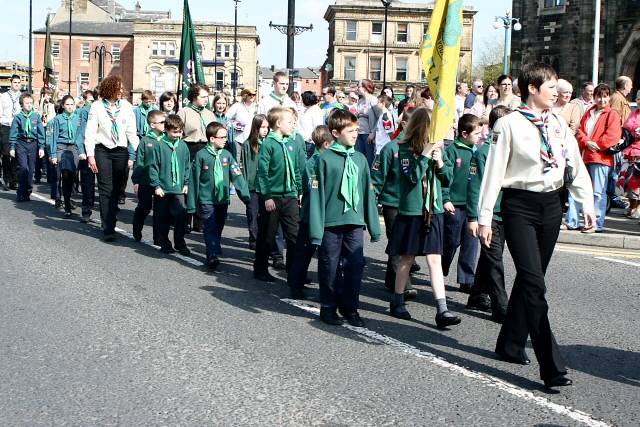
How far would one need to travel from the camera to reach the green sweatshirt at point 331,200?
7.57 m

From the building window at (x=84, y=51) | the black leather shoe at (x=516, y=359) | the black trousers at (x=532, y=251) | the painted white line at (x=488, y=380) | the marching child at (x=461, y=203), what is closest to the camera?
the painted white line at (x=488, y=380)

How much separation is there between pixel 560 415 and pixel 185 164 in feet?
25.3

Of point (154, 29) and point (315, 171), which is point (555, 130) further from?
point (154, 29)

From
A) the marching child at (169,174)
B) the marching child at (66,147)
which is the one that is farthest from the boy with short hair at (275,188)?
the marching child at (66,147)

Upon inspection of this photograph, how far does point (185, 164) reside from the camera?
11961 mm

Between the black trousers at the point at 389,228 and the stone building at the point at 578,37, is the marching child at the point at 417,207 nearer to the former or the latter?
the black trousers at the point at 389,228

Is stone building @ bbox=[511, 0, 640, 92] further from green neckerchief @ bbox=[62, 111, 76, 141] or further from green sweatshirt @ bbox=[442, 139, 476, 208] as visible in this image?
green sweatshirt @ bbox=[442, 139, 476, 208]

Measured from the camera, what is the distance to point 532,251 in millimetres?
5957

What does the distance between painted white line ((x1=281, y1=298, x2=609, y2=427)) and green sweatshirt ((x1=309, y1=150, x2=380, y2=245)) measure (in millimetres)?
877

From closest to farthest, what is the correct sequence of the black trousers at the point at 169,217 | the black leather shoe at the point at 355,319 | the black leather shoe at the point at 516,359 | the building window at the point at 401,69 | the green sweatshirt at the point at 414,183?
the black leather shoe at the point at 516,359 → the black leather shoe at the point at 355,319 → the green sweatshirt at the point at 414,183 → the black trousers at the point at 169,217 → the building window at the point at 401,69

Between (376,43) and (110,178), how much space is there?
242 ft

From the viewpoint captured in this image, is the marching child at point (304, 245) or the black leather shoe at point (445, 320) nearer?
the black leather shoe at point (445, 320)

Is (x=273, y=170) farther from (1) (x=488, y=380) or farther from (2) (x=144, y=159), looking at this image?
(1) (x=488, y=380)

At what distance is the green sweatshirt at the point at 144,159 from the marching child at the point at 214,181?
4.59 ft
